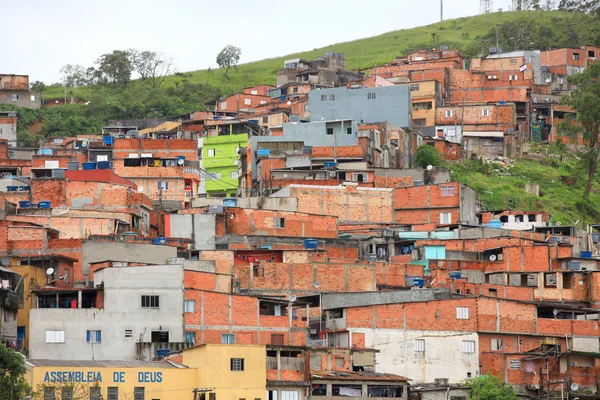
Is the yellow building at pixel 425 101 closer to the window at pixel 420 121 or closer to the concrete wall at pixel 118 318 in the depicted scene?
the window at pixel 420 121

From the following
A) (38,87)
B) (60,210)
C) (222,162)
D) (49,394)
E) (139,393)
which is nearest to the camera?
(49,394)

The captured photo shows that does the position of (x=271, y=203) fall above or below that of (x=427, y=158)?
below

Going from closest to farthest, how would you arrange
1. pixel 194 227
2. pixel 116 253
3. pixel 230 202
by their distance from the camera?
pixel 116 253
pixel 194 227
pixel 230 202

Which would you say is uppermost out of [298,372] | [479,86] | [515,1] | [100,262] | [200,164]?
[515,1]

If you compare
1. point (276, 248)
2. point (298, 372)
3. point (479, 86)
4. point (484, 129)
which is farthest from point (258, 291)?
point (479, 86)

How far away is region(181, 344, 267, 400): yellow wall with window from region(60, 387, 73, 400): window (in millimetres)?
5076

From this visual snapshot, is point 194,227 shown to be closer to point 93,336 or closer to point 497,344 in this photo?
point 93,336

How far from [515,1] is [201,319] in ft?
404

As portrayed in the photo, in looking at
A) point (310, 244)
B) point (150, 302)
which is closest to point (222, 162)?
point (310, 244)

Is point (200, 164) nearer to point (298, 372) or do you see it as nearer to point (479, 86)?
point (479, 86)

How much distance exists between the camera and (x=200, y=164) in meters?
94.1

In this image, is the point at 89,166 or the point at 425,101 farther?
the point at 425,101

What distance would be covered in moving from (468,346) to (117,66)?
89.7 m

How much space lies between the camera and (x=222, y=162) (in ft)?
310
